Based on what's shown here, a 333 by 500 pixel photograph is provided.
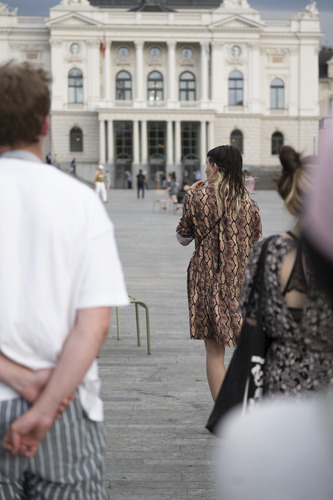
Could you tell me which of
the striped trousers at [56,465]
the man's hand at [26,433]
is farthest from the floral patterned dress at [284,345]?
the man's hand at [26,433]

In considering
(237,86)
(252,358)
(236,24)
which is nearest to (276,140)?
(237,86)

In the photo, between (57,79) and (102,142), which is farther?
(57,79)

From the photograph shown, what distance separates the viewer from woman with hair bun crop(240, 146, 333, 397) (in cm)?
242

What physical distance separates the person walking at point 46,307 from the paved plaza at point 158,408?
106 millimetres

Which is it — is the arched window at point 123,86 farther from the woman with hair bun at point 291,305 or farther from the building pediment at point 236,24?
the woman with hair bun at point 291,305

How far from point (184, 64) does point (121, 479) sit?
246 ft

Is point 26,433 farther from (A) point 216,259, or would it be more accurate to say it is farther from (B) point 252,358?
(A) point 216,259

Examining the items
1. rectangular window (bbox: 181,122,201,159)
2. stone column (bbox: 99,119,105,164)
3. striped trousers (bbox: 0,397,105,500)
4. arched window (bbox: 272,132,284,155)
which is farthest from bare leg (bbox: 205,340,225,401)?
arched window (bbox: 272,132,284,155)

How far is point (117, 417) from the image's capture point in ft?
18.5

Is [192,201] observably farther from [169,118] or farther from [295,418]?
[169,118]

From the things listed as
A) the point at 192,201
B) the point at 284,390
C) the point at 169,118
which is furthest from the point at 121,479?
the point at 169,118

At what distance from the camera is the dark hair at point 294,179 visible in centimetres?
244

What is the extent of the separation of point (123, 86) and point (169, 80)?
410cm

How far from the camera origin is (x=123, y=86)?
3036 inches
